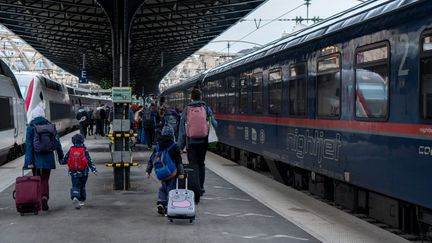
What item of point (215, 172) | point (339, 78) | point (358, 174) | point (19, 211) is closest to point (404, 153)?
point (358, 174)

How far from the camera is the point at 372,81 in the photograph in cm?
801

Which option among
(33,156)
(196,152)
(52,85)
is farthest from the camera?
(52,85)

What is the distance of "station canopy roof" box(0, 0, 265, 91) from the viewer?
26.5 m

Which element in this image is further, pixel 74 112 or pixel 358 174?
pixel 74 112

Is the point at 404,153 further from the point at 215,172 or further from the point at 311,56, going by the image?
the point at 215,172

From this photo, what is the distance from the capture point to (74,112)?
4534 centimetres

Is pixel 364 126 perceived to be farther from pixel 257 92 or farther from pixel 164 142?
pixel 257 92

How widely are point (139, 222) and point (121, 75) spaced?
16.4 feet

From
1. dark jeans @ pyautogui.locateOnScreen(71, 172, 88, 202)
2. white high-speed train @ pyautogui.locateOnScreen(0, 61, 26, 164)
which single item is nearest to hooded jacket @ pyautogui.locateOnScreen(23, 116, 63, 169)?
dark jeans @ pyautogui.locateOnScreen(71, 172, 88, 202)

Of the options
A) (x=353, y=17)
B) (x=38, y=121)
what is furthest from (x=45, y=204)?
(x=353, y=17)

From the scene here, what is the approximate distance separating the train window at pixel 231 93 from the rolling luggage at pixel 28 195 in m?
9.12

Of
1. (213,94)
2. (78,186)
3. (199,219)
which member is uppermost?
(213,94)

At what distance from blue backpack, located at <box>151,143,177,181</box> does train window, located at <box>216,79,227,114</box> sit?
10.3 m

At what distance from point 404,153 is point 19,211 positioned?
5.42m
